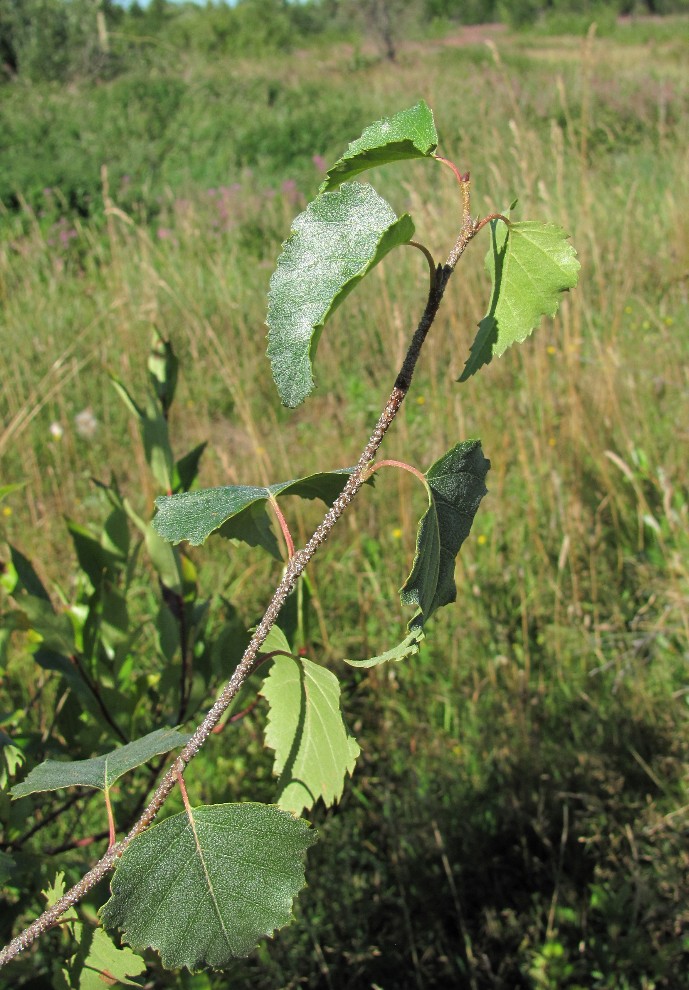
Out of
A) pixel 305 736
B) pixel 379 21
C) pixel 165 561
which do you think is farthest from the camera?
pixel 379 21

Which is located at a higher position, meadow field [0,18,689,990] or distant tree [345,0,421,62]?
distant tree [345,0,421,62]

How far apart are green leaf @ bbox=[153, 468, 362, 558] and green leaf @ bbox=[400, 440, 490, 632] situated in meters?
0.08

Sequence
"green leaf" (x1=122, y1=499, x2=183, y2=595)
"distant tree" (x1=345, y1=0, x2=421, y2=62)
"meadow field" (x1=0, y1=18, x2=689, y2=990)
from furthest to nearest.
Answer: "distant tree" (x1=345, y1=0, x2=421, y2=62), "meadow field" (x1=0, y1=18, x2=689, y2=990), "green leaf" (x1=122, y1=499, x2=183, y2=595)

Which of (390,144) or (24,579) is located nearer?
(390,144)

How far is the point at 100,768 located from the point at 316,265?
0.38 meters

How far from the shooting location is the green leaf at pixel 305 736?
0.71 m

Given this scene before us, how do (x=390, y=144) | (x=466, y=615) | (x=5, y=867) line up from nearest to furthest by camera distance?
(x=390, y=144), (x=5, y=867), (x=466, y=615)

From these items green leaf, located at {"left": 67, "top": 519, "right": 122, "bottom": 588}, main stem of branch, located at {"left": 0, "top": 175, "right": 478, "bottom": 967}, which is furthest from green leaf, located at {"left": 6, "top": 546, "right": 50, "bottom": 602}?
main stem of branch, located at {"left": 0, "top": 175, "right": 478, "bottom": 967}

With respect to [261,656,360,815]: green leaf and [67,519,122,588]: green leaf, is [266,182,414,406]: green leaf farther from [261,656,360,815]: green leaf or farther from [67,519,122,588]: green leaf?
[67,519,122,588]: green leaf

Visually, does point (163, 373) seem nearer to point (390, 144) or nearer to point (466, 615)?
point (390, 144)

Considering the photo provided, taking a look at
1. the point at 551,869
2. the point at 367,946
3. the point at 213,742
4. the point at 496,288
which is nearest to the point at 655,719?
the point at 551,869

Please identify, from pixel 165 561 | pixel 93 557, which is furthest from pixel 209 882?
pixel 93 557

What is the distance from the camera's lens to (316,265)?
1.69ft

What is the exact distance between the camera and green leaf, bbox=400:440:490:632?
543mm
